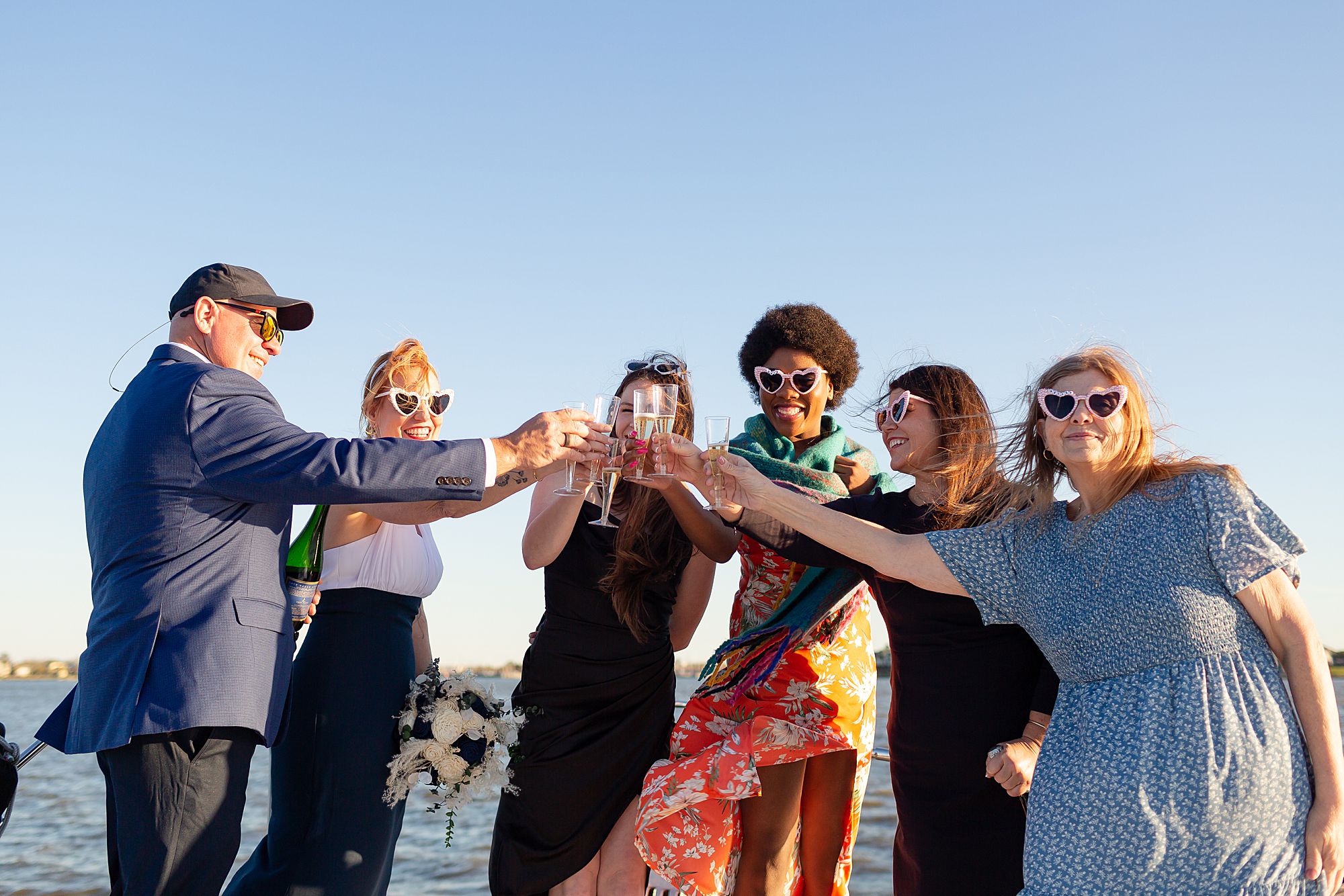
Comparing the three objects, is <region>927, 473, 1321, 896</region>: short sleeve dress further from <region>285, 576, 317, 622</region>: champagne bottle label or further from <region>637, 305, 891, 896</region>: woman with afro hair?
<region>285, 576, 317, 622</region>: champagne bottle label

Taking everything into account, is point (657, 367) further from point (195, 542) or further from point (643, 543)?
point (195, 542)

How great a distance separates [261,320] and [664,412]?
1.46 m

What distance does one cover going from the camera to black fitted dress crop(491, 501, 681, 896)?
12.4 ft

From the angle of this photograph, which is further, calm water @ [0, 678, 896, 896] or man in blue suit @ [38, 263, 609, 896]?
calm water @ [0, 678, 896, 896]

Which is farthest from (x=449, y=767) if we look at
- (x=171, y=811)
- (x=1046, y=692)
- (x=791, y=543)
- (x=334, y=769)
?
(x=1046, y=692)

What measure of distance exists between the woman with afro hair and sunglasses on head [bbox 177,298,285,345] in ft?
5.87

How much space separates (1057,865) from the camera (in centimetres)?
265

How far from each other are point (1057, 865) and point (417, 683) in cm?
233

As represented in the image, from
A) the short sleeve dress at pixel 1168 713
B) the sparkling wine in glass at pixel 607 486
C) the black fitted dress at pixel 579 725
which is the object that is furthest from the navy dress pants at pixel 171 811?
the short sleeve dress at pixel 1168 713

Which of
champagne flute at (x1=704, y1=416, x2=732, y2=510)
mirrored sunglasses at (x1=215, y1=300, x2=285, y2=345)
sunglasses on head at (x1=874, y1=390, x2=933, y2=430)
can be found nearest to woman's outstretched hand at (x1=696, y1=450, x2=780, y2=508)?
champagne flute at (x1=704, y1=416, x2=732, y2=510)

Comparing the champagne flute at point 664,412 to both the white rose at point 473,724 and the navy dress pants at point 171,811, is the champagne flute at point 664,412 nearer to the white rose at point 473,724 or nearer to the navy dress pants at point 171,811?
the white rose at point 473,724

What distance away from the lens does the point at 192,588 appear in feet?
10.1

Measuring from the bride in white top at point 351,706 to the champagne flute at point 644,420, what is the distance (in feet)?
1.21

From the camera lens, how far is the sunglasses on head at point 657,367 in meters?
4.20
